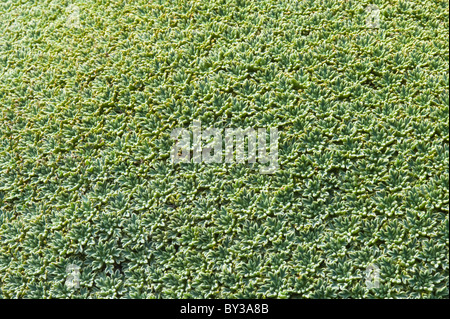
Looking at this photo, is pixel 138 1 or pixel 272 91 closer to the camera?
pixel 272 91

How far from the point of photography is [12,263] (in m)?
2.70

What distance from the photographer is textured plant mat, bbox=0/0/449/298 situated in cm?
248

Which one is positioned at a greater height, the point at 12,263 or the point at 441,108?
the point at 441,108

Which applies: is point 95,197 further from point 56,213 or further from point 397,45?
point 397,45

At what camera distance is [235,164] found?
8.98ft

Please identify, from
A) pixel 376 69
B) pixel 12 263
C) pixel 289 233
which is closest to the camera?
pixel 289 233

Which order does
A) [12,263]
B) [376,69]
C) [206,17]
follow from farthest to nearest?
1. [206,17]
2. [376,69]
3. [12,263]

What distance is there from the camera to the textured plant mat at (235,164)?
8.13 ft

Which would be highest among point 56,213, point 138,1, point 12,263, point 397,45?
point 138,1

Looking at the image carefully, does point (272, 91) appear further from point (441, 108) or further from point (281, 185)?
point (441, 108)

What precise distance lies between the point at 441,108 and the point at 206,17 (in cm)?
177

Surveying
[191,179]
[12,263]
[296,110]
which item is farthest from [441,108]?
[12,263]

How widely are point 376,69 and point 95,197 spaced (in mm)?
2010

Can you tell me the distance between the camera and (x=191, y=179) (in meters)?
2.71
